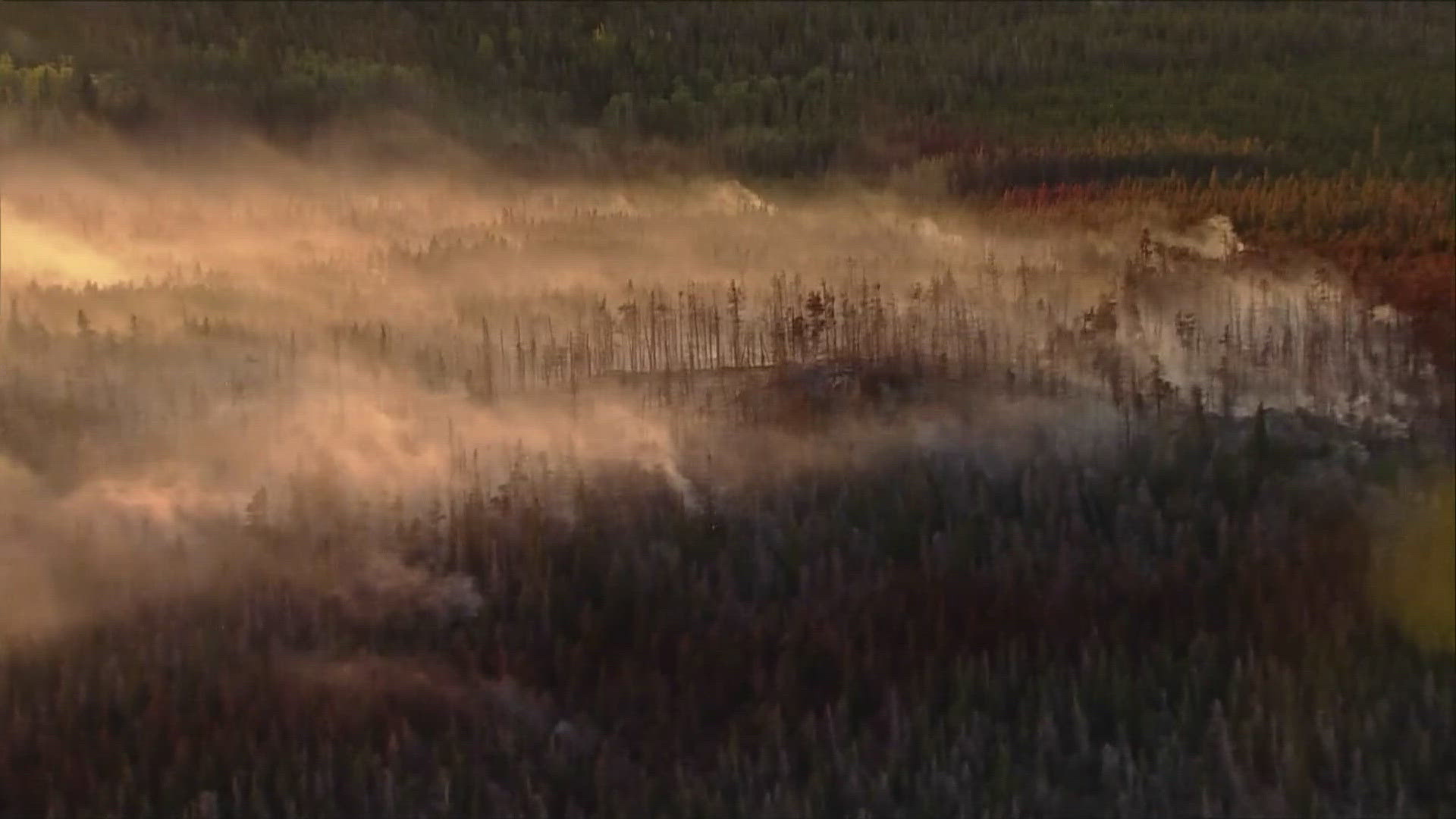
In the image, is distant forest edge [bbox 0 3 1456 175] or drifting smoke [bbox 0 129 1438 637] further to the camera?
distant forest edge [bbox 0 3 1456 175]

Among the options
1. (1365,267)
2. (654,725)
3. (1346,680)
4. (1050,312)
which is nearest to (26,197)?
(654,725)

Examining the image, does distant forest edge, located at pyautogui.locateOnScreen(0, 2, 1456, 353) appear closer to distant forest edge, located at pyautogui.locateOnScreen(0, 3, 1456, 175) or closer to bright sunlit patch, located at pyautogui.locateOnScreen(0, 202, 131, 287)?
distant forest edge, located at pyautogui.locateOnScreen(0, 3, 1456, 175)

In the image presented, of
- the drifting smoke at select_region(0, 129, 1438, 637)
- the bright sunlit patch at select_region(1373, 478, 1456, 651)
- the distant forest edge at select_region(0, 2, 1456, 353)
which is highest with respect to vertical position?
the distant forest edge at select_region(0, 2, 1456, 353)

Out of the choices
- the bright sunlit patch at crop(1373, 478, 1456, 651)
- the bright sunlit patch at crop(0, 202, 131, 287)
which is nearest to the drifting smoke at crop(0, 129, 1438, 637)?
the bright sunlit patch at crop(0, 202, 131, 287)

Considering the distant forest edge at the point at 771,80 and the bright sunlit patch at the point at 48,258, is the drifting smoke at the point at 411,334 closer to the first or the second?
the bright sunlit patch at the point at 48,258

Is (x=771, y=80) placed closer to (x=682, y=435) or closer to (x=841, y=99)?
(x=841, y=99)

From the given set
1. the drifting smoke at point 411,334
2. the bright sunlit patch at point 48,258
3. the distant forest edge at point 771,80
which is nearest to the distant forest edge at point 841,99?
the distant forest edge at point 771,80

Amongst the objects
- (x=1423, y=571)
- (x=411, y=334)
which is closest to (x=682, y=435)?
(x=411, y=334)

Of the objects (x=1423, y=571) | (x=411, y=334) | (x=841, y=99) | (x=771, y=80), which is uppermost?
(x=771, y=80)

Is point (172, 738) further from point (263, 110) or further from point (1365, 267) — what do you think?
point (1365, 267)
